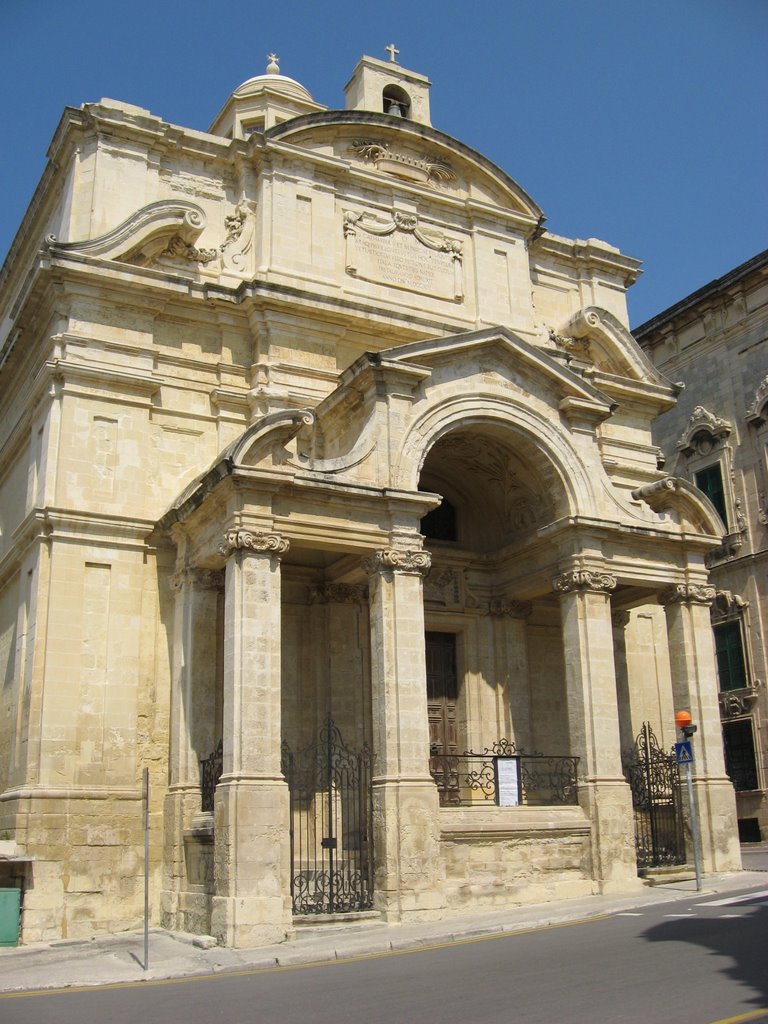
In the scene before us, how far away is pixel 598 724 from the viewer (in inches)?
717

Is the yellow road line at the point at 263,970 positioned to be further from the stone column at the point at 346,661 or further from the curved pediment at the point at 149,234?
the curved pediment at the point at 149,234

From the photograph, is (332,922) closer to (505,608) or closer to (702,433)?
(505,608)

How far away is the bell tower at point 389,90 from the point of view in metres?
24.9

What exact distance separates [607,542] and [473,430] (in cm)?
312

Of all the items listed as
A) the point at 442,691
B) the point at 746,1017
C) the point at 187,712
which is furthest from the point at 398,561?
the point at 746,1017

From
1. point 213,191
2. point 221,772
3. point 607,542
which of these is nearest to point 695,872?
point 607,542

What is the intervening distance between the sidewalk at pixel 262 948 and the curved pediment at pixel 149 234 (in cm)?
1147

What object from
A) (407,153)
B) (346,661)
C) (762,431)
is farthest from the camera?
(762,431)

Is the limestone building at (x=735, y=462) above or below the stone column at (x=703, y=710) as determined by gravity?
above

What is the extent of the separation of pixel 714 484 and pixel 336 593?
16.8 meters

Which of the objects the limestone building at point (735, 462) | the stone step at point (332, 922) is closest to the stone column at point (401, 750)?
the stone step at point (332, 922)

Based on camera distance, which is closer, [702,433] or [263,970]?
[263,970]

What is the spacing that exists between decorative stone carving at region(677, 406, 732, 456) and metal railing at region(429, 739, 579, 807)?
14.9 metres

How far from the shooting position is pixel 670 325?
3512 cm
